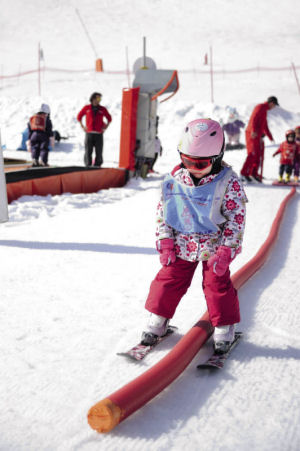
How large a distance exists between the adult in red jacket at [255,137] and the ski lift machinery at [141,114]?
5.74 ft

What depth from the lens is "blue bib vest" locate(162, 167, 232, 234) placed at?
6.71ft

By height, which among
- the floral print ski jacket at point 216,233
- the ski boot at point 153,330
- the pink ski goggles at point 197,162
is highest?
the pink ski goggles at point 197,162

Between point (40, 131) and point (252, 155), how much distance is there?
4.13 metres

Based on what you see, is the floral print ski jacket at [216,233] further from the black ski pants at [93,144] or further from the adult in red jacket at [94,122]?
the black ski pants at [93,144]

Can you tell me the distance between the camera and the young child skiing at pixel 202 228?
2031mm

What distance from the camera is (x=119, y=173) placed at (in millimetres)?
8102

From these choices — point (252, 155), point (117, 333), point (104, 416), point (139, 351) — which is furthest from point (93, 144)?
point (104, 416)

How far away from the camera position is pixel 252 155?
8.41 meters

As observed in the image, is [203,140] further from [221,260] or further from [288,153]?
[288,153]

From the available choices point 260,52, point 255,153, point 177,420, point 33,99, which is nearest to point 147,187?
point 255,153

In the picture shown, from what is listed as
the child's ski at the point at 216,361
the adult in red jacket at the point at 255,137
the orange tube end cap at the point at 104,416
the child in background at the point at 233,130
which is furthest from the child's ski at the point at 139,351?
the child in background at the point at 233,130

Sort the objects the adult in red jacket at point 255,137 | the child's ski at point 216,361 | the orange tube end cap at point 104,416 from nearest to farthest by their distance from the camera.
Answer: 1. the orange tube end cap at point 104,416
2. the child's ski at point 216,361
3. the adult in red jacket at point 255,137

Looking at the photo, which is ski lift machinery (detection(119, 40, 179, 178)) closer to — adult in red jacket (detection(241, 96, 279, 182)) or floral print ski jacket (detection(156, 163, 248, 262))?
adult in red jacket (detection(241, 96, 279, 182))

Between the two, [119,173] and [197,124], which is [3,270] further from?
[119,173]
